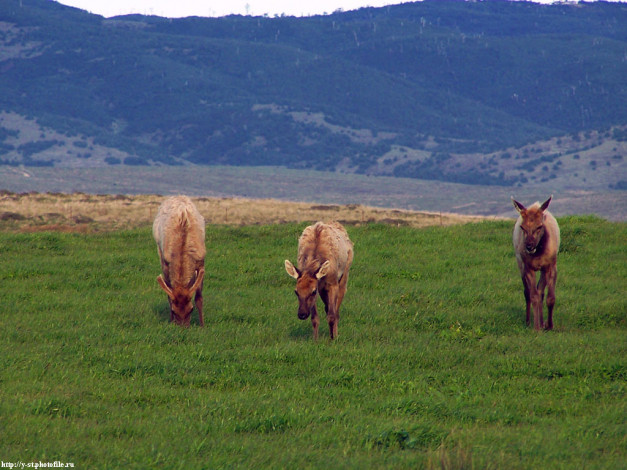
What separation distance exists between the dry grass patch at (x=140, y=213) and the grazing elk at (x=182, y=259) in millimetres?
14458

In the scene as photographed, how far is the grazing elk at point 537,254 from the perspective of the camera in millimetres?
14391

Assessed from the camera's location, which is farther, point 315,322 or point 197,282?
point 197,282

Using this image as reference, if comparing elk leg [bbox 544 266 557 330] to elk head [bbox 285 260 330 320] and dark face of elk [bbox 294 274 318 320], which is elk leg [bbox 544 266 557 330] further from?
dark face of elk [bbox 294 274 318 320]

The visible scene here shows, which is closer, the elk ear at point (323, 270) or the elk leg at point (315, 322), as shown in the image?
the elk ear at point (323, 270)

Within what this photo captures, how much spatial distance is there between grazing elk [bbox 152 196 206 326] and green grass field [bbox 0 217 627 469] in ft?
1.51

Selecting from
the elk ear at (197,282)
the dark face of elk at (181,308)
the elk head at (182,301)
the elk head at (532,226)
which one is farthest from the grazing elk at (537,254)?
the dark face of elk at (181,308)

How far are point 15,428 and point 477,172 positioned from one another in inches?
6884

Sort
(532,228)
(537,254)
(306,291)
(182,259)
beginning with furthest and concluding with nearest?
(537,254) < (182,259) < (532,228) < (306,291)

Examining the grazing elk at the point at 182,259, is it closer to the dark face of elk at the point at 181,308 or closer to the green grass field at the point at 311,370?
the dark face of elk at the point at 181,308

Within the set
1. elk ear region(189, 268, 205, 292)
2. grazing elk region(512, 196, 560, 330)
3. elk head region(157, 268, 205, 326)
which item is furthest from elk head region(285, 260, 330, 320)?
grazing elk region(512, 196, 560, 330)

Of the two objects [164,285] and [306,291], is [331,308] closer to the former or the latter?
[306,291]

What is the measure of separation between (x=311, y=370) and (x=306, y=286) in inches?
60.5

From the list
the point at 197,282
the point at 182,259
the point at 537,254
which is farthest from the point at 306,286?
the point at 537,254

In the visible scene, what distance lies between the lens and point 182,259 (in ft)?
47.9
